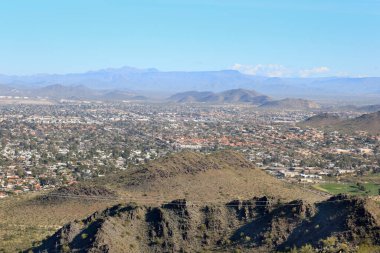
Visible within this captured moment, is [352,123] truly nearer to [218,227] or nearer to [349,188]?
[349,188]

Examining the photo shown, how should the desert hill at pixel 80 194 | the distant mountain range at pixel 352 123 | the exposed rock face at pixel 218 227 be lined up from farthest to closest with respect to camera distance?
1. the distant mountain range at pixel 352 123
2. the desert hill at pixel 80 194
3. the exposed rock face at pixel 218 227

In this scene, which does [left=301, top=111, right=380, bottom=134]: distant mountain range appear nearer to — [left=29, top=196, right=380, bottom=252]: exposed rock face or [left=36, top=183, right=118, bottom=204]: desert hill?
[left=36, top=183, right=118, bottom=204]: desert hill

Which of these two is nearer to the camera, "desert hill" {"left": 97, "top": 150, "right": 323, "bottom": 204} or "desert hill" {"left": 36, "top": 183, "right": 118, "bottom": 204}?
"desert hill" {"left": 36, "top": 183, "right": 118, "bottom": 204}

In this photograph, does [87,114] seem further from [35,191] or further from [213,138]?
[35,191]

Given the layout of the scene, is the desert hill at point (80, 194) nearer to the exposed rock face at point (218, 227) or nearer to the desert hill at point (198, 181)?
the desert hill at point (198, 181)

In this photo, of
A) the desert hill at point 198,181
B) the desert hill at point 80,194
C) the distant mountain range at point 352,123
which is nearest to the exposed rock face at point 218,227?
the desert hill at point 198,181

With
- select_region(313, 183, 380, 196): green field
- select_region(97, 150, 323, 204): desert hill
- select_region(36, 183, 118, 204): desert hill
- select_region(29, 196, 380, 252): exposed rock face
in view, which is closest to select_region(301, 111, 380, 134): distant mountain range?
select_region(313, 183, 380, 196): green field
